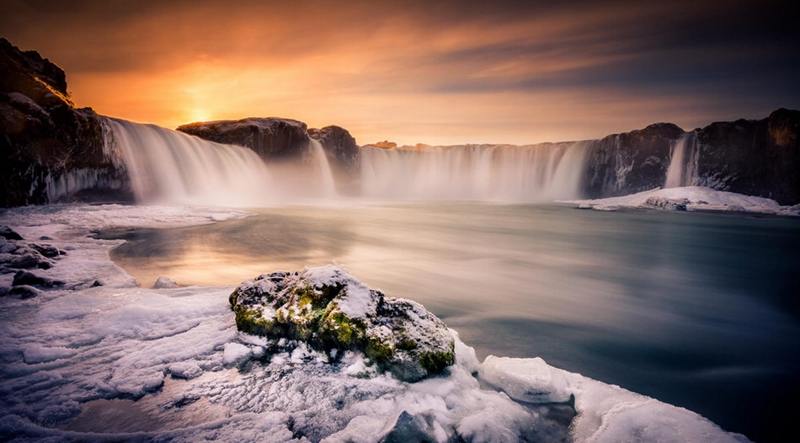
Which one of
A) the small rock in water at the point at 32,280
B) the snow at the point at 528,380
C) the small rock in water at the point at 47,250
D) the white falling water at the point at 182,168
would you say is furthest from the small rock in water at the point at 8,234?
the white falling water at the point at 182,168

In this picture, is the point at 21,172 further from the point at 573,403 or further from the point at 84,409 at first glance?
the point at 573,403

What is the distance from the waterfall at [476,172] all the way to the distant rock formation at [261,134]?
1763 cm

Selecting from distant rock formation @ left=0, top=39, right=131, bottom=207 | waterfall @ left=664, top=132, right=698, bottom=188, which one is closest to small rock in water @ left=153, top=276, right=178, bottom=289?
distant rock formation @ left=0, top=39, right=131, bottom=207

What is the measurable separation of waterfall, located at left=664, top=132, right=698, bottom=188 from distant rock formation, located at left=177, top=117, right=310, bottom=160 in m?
45.7

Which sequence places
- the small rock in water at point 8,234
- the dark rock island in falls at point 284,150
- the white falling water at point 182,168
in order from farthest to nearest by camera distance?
the white falling water at point 182,168 → the dark rock island in falls at point 284,150 → the small rock in water at point 8,234

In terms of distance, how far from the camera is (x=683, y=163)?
38656 mm

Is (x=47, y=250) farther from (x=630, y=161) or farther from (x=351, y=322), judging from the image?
(x=630, y=161)

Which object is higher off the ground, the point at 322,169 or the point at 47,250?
the point at 322,169

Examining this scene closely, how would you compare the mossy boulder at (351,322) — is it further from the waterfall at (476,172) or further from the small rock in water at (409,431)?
the waterfall at (476,172)

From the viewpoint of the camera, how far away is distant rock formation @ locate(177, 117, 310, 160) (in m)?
34.0

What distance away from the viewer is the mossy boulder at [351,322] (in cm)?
320

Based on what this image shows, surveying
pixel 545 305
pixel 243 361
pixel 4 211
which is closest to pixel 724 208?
pixel 545 305

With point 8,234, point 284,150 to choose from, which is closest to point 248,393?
point 8,234

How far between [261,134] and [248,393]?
3743cm
